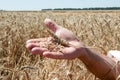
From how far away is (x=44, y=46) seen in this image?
2.07m

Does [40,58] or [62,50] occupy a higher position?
[62,50]

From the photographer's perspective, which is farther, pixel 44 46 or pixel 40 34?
pixel 40 34

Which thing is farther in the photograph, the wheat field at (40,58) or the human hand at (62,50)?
the wheat field at (40,58)

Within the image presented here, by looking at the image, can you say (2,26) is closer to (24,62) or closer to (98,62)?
(24,62)

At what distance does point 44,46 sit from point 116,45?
1.40m

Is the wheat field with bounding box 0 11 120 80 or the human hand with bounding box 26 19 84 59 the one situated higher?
the human hand with bounding box 26 19 84 59

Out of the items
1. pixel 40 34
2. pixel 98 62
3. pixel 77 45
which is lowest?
pixel 40 34

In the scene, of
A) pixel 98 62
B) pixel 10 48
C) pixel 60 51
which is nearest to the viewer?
pixel 60 51

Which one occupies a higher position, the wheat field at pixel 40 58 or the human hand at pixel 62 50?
the human hand at pixel 62 50

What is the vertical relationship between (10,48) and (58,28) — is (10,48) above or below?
below

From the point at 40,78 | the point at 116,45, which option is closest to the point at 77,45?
the point at 40,78

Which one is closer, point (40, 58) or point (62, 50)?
point (62, 50)

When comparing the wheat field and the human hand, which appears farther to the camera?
the wheat field

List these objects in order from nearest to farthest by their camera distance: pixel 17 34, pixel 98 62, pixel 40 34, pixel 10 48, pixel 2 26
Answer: pixel 98 62 < pixel 10 48 < pixel 17 34 < pixel 2 26 < pixel 40 34
